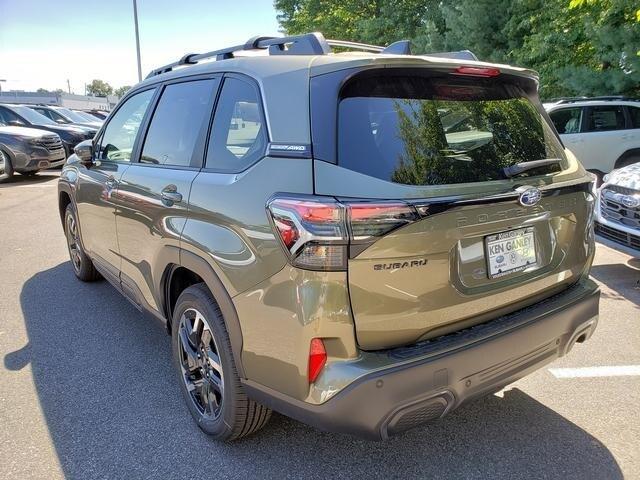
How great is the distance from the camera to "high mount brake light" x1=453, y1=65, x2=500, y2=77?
2.32 meters

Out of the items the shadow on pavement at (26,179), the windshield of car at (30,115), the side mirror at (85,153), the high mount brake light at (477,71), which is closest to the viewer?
the high mount brake light at (477,71)

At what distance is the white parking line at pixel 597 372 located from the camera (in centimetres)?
331

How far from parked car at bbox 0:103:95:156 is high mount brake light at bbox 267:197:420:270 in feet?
47.2

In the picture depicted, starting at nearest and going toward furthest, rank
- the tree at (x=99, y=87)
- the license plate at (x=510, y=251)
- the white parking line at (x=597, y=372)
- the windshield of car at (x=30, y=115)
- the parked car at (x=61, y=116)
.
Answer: the license plate at (x=510, y=251) → the white parking line at (x=597, y=372) → the windshield of car at (x=30, y=115) → the parked car at (x=61, y=116) → the tree at (x=99, y=87)

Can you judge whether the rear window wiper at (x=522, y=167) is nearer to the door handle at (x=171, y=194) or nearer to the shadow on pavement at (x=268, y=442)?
the shadow on pavement at (x=268, y=442)

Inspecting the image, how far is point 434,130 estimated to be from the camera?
2.19 meters

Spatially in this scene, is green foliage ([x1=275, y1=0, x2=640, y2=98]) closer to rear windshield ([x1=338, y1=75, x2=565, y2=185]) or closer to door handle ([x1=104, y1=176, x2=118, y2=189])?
rear windshield ([x1=338, y1=75, x2=565, y2=185])

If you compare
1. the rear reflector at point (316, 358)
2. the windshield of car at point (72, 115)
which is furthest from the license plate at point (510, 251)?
the windshield of car at point (72, 115)

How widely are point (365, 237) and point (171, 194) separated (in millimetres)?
1290

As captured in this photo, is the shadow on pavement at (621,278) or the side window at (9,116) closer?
the shadow on pavement at (621,278)

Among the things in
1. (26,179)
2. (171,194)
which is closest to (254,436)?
(171,194)

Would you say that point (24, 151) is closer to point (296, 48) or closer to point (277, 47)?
point (277, 47)

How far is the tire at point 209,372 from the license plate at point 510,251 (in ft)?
4.02

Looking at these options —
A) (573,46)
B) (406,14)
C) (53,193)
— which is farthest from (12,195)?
(406,14)
